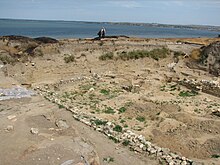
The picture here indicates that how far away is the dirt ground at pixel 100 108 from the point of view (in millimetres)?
8445

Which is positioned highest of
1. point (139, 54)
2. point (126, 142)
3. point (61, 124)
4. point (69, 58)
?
point (139, 54)

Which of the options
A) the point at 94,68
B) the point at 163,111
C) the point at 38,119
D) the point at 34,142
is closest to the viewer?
the point at 34,142

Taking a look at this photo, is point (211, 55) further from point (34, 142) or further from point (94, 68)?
point (34, 142)

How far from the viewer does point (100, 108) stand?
12914 mm

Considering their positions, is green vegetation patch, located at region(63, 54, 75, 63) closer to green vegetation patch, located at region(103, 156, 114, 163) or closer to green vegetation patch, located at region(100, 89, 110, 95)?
green vegetation patch, located at region(100, 89, 110, 95)

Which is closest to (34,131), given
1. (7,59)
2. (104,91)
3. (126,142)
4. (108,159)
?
(108,159)

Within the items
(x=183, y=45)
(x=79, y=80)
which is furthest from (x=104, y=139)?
(x=183, y=45)

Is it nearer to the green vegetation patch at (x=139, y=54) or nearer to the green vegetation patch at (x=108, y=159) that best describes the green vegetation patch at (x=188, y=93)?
the green vegetation patch at (x=139, y=54)

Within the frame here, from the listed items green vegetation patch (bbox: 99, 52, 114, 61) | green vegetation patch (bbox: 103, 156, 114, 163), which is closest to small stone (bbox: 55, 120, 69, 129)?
green vegetation patch (bbox: 103, 156, 114, 163)

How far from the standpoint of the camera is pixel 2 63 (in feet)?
61.7

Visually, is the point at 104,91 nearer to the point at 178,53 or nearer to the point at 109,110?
the point at 109,110

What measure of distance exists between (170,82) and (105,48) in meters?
6.66

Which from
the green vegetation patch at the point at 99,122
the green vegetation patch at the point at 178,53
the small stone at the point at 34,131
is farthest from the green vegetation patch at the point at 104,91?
the green vegetation patch at the point at 178,53

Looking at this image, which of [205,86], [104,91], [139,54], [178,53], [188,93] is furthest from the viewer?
[178,53]
